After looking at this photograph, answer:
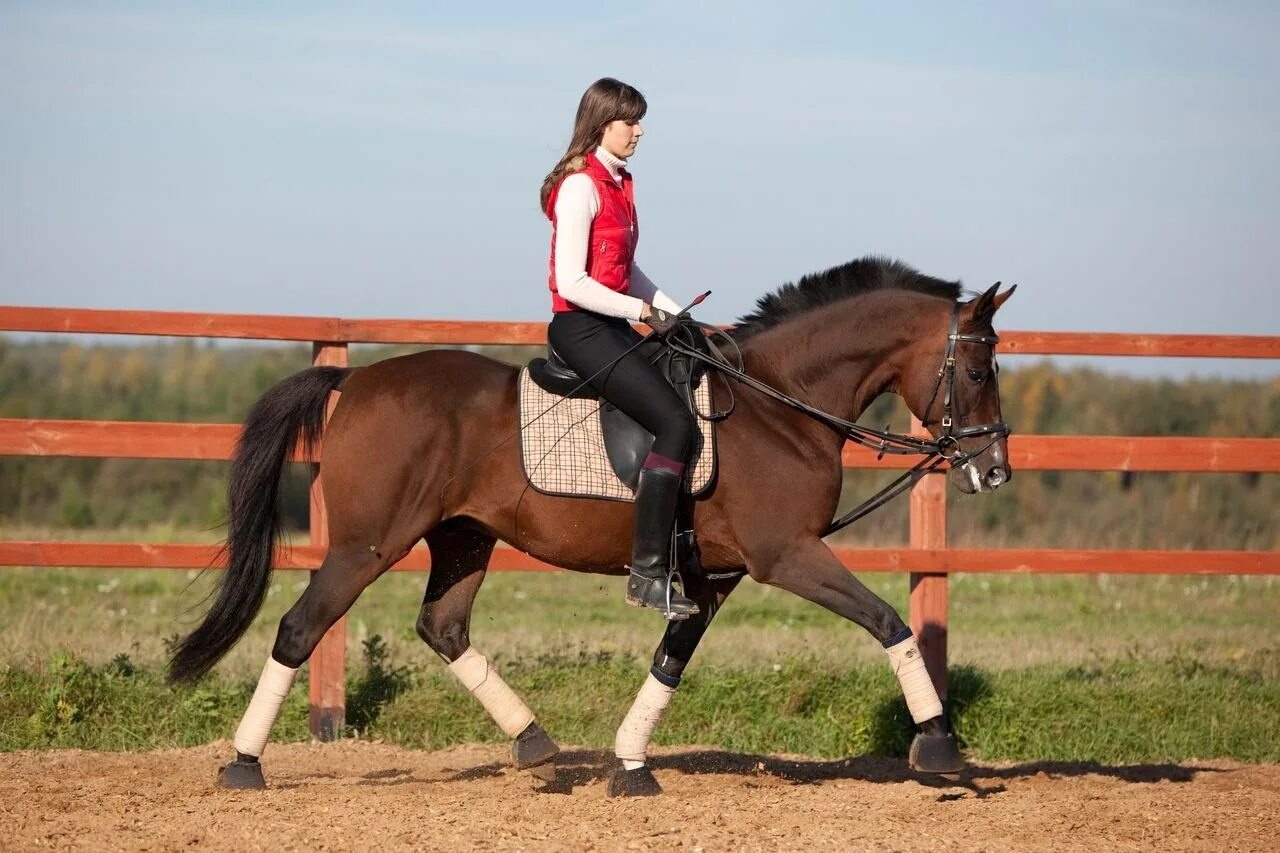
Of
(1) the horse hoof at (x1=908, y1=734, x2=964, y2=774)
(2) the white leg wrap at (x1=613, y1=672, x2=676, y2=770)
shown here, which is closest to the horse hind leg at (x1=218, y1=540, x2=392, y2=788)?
(2) the white leg wrap at (x1=613, y1=672, x2=676, y2=770)

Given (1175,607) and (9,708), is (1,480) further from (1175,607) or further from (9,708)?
(1175,607)

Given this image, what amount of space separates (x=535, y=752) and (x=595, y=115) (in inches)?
114

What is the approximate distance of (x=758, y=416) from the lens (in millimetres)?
5926

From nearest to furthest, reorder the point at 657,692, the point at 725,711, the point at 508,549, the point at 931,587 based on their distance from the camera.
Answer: the point at 657,692 → the point at 508,549 → the point at 931,587 → the point at 725,711

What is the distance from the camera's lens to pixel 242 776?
5855mm

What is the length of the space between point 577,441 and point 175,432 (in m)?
2.39

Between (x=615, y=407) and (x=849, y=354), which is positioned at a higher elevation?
(x=849, y=354)

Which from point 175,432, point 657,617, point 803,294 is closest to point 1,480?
point 657,617

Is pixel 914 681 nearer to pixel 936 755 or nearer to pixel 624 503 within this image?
pixel 936 755

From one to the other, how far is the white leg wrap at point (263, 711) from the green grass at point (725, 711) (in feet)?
4.40

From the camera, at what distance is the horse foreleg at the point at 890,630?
221 inches

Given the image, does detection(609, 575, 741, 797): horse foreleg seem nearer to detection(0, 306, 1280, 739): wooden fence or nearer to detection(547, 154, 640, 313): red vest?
detection(0, 306, 1280, 739): wooden fence

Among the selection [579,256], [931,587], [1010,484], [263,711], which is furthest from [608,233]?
[1010,484]

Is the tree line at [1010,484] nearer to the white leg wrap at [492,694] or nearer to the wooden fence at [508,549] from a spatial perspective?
the wooden fence at [508,549]
